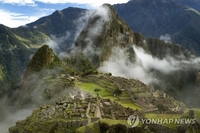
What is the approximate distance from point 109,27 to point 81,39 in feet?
72.1

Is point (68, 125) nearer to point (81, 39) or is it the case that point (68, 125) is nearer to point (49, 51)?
point (49, 51)

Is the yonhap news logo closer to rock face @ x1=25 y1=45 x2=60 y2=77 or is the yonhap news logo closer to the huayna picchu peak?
the huayna picchu peak

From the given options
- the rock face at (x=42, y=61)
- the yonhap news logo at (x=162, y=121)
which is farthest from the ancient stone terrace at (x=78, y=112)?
the rock face at (x=42, y=61)

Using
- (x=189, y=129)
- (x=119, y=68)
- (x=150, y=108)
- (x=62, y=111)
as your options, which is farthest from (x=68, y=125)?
(x=119, y=68)

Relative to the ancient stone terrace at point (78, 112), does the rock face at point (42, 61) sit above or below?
above

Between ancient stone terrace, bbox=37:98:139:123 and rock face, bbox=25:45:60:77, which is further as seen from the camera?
rock face, bbox=25:45:60:77

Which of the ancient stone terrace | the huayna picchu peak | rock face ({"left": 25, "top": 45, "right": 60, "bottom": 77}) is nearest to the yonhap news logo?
the huayna picchu peak

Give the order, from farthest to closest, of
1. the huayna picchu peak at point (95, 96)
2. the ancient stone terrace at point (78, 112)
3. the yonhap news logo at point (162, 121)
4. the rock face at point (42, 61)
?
the rock face at point (42, 61), the ancient stone terrace at point (78, 112), the huayna picchu peak at point (95, 96), the yonhap news logo at point (162, 121)

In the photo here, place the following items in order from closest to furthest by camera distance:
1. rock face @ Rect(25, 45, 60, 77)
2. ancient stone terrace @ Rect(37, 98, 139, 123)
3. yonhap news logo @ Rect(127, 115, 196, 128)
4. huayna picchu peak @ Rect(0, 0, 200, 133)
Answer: yonhap news logo @ Rect(127, 115, 196, 128), huayna picchu peak @ Rect(0, 0, 200, 133), ancient stone terrace @ Rect(37, 98, 139, 123), rock face @ Rect(25, 45, 60, 77)

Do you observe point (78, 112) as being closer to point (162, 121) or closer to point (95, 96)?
point (162, 121)

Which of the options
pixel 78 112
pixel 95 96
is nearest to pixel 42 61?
pixel 95 96

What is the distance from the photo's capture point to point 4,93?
11675cm

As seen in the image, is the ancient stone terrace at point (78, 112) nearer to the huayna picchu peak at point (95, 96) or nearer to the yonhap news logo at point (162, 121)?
the huayna picchu peak at point (95, 96)

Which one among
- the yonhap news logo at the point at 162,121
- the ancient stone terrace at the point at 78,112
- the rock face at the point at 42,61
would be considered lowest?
the yonhap news logo at the point at 162,121
